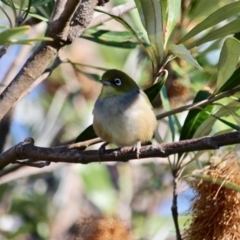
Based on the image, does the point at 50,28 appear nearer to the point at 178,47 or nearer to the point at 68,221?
the point at 178,47

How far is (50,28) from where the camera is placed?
1.96 meters

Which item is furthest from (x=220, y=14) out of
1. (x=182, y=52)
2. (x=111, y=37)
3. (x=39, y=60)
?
(x=111, y=37)

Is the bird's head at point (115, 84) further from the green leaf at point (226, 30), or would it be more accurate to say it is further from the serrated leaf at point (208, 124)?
the green leaf at point (226, 30)

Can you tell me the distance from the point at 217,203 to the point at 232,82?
1.44ft

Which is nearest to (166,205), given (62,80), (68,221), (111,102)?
(68,221)

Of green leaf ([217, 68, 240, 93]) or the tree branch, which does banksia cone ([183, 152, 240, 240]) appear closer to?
green leaf ([217, 68, 240, 93])

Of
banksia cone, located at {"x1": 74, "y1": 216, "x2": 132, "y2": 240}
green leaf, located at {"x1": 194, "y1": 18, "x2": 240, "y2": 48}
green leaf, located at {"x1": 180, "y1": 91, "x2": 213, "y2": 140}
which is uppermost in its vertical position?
green leaf, located at {"x1": 194, "y1": 18, "x2": 240, "y2": 48}

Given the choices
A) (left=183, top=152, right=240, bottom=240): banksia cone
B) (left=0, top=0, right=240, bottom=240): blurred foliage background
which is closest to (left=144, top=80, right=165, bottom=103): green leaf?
(left=0, top=0, right=240, bottom=240): blurred foliage background

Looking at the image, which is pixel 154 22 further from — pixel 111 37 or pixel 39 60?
pixel 111 37

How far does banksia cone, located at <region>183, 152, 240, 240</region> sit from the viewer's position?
7.54 feet

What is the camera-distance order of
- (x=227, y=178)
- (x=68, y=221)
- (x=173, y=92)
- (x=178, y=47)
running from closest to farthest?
(x=178, y=47) → (x=227, y=178) → (x=173, y=92) → (x=68, y=221)

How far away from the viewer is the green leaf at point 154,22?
2156 mm

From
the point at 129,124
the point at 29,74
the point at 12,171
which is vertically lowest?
the point at 12,171

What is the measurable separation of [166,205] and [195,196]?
2.47 m
